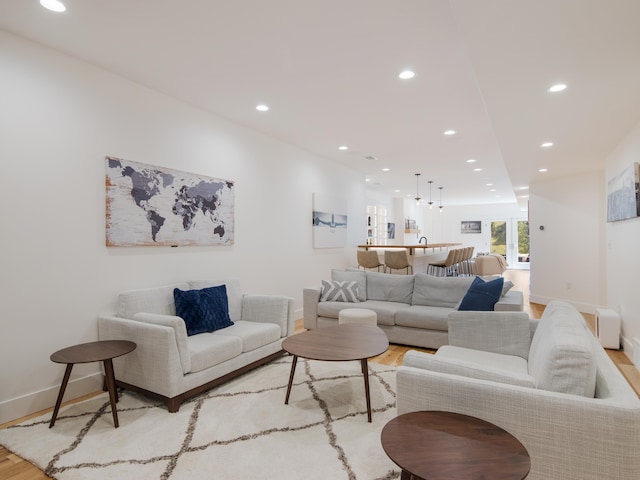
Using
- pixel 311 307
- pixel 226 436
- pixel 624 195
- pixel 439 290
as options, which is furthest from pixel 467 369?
pixel 624 195

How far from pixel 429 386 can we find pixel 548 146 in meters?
4.30

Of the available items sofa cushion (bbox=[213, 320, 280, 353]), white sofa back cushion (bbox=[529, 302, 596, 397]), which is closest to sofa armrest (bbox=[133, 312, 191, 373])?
sofa cushion (bbox=[213, 320, 280, 353])

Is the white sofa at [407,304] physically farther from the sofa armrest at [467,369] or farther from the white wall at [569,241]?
the white wall at [569,241]

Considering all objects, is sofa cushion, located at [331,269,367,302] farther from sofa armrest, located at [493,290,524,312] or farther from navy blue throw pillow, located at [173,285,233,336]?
navy blue throw pillow, located at [173,285,233,336]

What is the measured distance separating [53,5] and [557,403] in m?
3.54

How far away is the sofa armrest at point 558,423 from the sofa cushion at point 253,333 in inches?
82.0

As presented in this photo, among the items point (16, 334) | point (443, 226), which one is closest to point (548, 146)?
point (16, 334)

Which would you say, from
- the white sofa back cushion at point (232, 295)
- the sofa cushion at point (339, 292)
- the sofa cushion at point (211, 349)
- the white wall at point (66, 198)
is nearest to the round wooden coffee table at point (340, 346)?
the sofa cushion at point (211, 349)

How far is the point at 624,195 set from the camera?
13.3ft

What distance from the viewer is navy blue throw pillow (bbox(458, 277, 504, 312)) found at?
323 centimetres

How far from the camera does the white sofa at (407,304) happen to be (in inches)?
160

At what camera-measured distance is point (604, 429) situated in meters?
1.39

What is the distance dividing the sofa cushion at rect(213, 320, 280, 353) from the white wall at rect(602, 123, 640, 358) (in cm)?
378

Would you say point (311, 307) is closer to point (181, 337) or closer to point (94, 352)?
point (181, 337)
